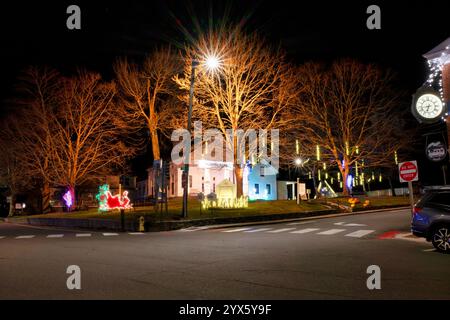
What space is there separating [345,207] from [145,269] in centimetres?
2989

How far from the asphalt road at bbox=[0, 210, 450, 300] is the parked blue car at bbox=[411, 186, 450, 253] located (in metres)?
0.46

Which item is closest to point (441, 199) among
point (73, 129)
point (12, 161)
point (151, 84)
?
point (151, 84)

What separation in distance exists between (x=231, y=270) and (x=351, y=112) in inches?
1444

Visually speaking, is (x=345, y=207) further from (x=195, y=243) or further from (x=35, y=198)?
(x=35, y=198)

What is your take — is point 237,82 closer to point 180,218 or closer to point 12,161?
point 180,218

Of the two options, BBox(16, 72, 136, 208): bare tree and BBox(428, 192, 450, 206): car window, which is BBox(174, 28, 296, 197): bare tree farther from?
BBox(428, 192, 450, 206): car window

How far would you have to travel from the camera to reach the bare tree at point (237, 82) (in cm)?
3023

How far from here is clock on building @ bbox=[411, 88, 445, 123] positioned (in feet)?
67.4

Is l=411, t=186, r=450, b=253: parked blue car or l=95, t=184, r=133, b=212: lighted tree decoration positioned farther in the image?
l=95, t=184, r=133, b=212: lighted tree decoration

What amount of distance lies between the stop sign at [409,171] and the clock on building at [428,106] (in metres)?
5.58

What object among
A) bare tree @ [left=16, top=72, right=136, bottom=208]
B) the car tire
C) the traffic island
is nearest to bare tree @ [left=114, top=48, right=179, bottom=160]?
bare tree @ [left=16, top=72, right=136, bottom=208]

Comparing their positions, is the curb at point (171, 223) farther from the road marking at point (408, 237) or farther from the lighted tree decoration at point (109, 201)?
the road marking at point (408, 237)

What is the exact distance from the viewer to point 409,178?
1634 centimetres

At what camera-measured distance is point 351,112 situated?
42344 millimetres
